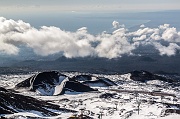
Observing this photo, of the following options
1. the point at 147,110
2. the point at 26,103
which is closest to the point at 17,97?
the point at 26,103

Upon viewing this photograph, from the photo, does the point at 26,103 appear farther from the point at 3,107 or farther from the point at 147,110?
the point at 147,110

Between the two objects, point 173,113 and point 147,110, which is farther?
point 147,110

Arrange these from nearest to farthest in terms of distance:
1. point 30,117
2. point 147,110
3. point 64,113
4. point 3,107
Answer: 1. point 30,117
2. point 3,107
3. point 64,113
4. point 147,110

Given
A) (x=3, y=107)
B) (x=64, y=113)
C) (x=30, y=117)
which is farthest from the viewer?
(x=64, y=113)

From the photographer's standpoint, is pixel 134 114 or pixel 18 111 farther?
pixel 134 114

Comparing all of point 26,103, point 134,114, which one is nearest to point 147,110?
point 134,114

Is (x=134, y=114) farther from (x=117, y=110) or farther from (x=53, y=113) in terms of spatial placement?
(x=53, y=113)

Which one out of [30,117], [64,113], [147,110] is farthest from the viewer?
[147,110]
